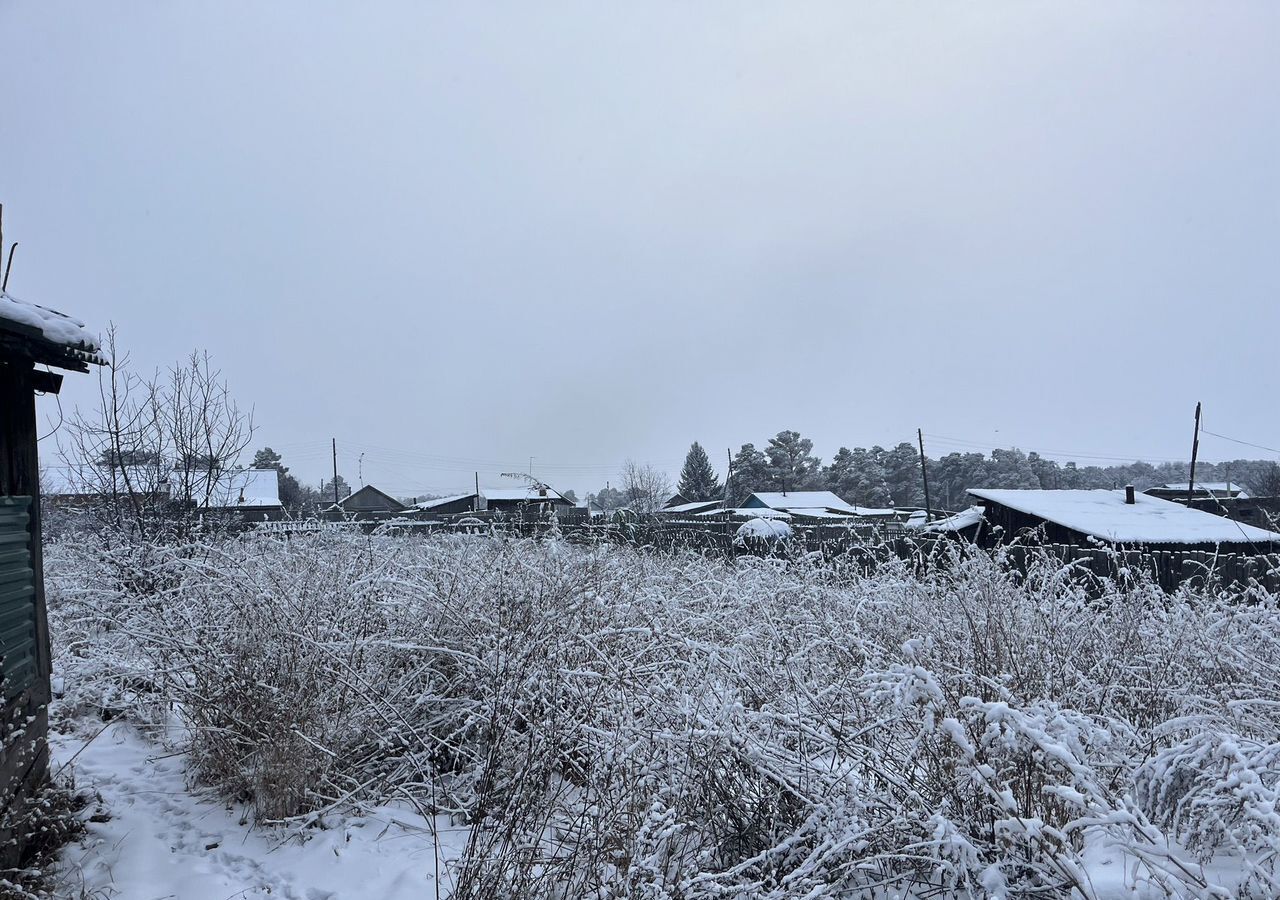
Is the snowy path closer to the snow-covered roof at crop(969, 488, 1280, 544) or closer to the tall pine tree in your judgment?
the snow-covered roof at crop(969, 488, 1280, 544)

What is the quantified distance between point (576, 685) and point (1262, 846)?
2707 mm

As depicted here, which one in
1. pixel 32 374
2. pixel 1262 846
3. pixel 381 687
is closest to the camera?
pixel 1262 846

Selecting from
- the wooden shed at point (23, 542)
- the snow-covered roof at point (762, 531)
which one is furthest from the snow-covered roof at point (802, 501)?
the wooden shed at point (23, 542)

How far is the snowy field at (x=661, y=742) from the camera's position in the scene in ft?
7.70

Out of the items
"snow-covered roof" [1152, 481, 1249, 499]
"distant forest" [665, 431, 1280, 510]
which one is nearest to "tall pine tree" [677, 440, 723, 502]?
"distant forest" [665, 431, 1280, 510]

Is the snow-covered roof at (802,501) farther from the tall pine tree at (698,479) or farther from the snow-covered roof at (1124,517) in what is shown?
the snow-covered roof at (1124,517)

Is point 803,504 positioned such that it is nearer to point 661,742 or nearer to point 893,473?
point 893,473

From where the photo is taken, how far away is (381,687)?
419 centimetres

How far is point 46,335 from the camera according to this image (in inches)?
115

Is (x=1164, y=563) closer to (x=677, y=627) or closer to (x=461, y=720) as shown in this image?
(x=677, y=627)

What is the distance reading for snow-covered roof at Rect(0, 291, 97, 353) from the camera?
9.25ft

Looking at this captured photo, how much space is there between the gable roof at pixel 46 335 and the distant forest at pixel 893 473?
56.0m

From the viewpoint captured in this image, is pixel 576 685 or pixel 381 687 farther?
pixel 381 687

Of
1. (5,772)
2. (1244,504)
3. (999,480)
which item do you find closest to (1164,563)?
(5,772)
